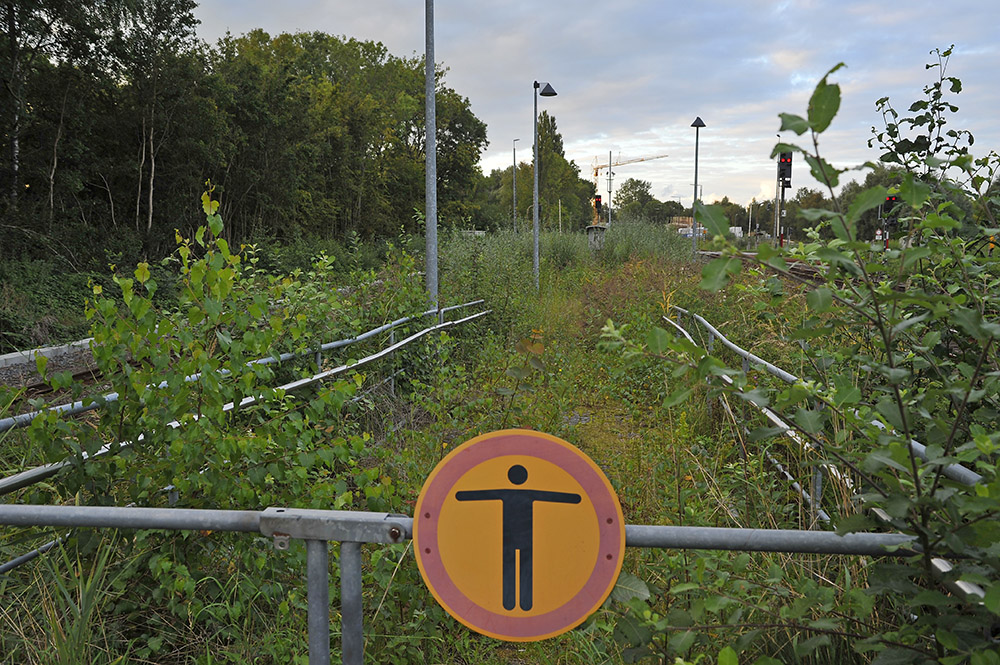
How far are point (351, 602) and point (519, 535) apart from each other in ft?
1.47

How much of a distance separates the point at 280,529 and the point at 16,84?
24.2 m

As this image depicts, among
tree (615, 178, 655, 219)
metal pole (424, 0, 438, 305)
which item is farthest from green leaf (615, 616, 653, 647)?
tree (615, 178, 655, 219)

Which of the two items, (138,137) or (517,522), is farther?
(138,137)

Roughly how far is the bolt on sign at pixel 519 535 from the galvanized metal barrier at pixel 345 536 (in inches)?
3.1

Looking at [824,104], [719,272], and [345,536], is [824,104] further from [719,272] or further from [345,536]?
[345,536]

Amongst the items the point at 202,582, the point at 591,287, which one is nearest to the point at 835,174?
the point at 202,582

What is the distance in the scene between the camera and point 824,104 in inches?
52.9

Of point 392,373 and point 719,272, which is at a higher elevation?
point 719,272

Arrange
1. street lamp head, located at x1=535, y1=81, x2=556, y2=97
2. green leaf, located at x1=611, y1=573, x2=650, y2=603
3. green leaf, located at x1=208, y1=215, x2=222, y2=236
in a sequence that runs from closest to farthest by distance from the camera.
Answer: green leaf, located at x1=611, y1=573, x2=650, y2=603
green leaf, located at x1=208, y1=215, x2=222, y2=236
street lamp head, located at x1=535, y1=81, x2=556, y2=97

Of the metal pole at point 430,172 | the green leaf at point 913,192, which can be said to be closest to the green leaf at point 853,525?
the green leaf at point 913,192

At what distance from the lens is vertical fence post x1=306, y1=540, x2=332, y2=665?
1716mm

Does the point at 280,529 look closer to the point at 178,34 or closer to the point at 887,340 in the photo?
the point at 887,340

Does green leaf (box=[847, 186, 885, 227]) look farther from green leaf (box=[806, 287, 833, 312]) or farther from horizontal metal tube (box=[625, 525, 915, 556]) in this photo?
horizontal metal tube (box=[625, 525, 915, 556])

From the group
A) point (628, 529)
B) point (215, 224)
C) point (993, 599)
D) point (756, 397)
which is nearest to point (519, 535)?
point (628, 529)
